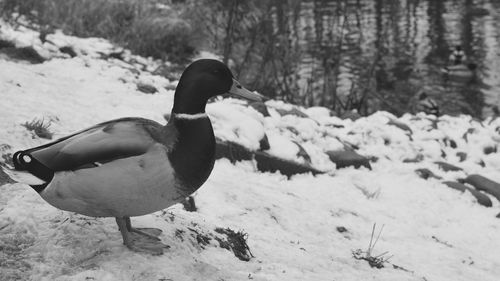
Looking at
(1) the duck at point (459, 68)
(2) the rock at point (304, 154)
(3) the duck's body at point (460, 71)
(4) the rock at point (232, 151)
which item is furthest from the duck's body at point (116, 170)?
(3) the duck's body at point (460, 71)

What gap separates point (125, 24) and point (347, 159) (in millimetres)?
7172

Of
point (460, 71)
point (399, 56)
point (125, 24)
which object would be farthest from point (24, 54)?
point (399, 56)

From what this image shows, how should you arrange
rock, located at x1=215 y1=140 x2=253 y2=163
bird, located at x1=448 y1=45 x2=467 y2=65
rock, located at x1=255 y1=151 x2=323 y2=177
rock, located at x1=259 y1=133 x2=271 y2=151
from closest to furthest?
rock, located at x1=215 y1=140 x2=253 y2=163
rock, located at x1=255 y1=151 x2=323 y2=177
rock, located at x1=259 y1=133 x2=271 y2=151
bird, located at x1=448 y1=45 x2=467 y2=65

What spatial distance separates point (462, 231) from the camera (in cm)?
536

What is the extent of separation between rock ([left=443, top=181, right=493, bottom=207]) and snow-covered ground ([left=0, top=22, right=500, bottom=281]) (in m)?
0.07

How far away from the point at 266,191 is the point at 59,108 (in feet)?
6.74

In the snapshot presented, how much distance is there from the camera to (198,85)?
280cm

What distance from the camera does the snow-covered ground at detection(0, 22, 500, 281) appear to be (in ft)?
8.84

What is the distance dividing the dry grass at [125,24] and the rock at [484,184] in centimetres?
641

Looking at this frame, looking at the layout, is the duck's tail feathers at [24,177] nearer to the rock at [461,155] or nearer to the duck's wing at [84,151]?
the duck's wing at [84,151]

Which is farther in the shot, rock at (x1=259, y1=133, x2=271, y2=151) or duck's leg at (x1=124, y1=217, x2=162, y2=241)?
rock at (x1=259, y1=133, x2=271, y2=151)

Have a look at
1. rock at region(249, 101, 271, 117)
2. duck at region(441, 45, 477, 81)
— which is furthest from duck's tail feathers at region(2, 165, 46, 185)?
duck at region(441, 45, 477, 81)

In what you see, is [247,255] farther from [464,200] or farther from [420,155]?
[420,155]

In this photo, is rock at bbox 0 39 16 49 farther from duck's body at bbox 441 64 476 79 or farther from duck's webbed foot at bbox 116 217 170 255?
duck's body at bbox 441 64 476 79
